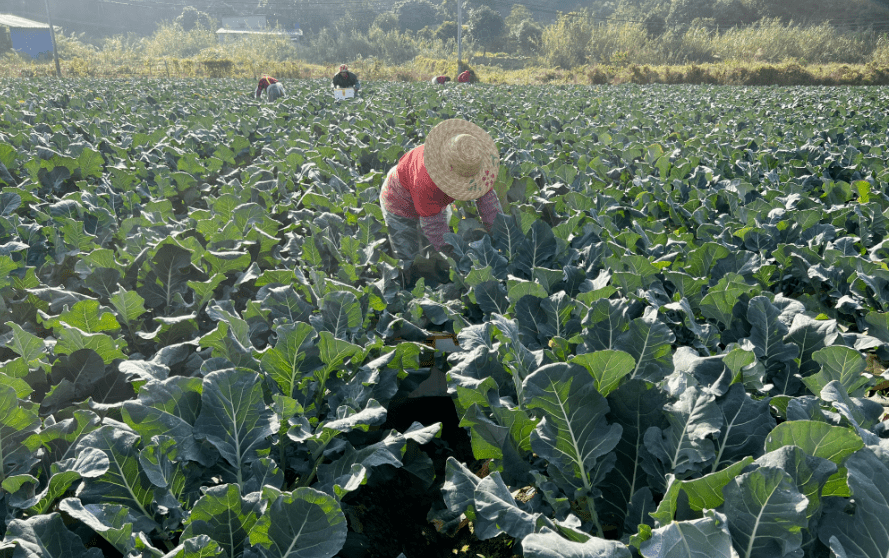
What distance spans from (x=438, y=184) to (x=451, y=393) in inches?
70.1

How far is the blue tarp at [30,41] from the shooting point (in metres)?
59.0

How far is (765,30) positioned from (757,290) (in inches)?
2113

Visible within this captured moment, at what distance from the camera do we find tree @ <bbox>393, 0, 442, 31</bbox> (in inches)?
3312

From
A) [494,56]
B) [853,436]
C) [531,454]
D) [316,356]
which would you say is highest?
[494,56]

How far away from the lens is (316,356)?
6.88ft

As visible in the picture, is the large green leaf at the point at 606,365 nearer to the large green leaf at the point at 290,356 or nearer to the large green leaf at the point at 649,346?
the large green leaf at the point at 649,346

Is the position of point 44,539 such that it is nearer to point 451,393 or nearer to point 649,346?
point 451,393

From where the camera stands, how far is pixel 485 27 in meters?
68.4

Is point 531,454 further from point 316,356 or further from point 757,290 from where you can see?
point 757,290

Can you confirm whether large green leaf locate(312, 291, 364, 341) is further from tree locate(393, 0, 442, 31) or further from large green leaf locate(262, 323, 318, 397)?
tree locate(393, 0, 442, 31)

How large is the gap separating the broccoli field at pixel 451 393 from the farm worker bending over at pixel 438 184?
206mm

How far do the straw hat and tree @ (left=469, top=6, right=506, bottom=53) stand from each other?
69.8 metres

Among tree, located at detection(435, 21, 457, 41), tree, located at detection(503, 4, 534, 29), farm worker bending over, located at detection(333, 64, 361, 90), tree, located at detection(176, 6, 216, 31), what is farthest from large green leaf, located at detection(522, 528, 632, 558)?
tree, located at detection(176, 6, 216, 31)

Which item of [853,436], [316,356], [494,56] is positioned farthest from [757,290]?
[494,56]
